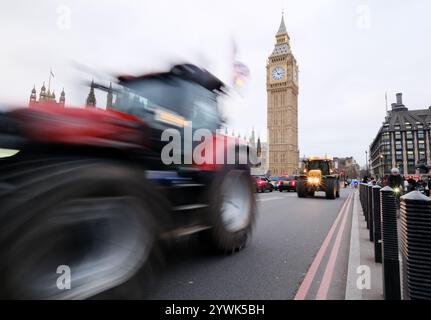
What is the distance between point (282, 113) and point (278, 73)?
14.6m

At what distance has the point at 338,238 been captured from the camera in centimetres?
637

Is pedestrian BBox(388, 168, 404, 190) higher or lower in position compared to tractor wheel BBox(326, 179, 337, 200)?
higher

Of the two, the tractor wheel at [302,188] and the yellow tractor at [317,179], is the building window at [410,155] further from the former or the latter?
the tractor wheel at [302,188]

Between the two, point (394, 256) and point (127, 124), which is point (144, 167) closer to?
point (127, 124)

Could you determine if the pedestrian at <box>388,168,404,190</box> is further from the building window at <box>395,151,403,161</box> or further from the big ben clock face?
the building window at <box>395,151,403,161</box>

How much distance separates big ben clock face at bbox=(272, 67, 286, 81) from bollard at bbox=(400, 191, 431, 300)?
10242 cm

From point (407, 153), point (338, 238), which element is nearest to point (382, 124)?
point (407, 153)

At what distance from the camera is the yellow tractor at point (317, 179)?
58.8 feet

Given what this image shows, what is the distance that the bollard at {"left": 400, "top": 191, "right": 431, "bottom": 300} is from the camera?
6.68ft

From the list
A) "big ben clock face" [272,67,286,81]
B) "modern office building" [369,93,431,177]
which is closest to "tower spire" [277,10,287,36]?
"big ben clock face" [272,67,286,81]

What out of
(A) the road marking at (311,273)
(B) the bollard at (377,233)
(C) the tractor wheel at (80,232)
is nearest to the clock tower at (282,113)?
(A) the road marking at (311,273)

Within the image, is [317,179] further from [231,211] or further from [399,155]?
[399,155]

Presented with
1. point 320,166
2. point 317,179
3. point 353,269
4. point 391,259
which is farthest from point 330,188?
point 391,259
